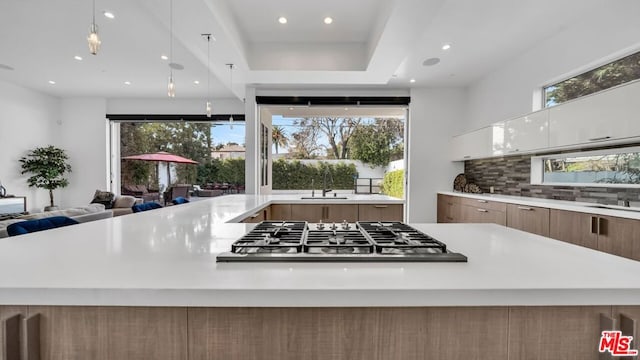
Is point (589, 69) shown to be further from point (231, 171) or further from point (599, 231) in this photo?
point (231, 171)

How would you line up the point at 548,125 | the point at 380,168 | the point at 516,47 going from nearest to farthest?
1. the point at 548,125
2. the point at 516,47
3. the point at 380,168

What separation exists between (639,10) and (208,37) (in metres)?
4.11

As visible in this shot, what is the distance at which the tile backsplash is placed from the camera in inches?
105

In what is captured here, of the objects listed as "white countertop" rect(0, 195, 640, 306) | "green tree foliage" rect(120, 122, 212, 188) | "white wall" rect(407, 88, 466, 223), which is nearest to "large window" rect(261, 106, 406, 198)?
"green tree foliage" rect(120, 122, 212, 188)

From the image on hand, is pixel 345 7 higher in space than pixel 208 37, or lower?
higher

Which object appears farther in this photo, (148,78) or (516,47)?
(148,78)

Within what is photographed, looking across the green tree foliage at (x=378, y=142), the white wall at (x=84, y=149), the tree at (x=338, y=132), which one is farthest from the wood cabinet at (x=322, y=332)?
the tree at (x=338, y=132)

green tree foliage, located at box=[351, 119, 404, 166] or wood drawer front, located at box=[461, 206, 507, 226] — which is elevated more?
green tree foliage, located at box=[351, 119, 404, 166]

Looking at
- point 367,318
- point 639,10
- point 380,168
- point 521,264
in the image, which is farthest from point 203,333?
point 380,168

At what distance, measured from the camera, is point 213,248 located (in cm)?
97

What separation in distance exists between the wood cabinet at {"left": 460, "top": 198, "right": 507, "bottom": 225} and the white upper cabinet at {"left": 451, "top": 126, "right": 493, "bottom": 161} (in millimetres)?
751

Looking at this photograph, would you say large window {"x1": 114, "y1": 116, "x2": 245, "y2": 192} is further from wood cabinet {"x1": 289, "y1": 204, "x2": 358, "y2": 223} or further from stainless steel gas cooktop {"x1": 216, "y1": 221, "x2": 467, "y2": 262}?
stainless steel gas cooktop {"x1": 216, "y1": 221, "x2": 467, "y2": 262}

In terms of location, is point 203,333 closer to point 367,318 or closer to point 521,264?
point 367,318

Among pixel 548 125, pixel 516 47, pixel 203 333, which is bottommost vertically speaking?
pixel 203 333
